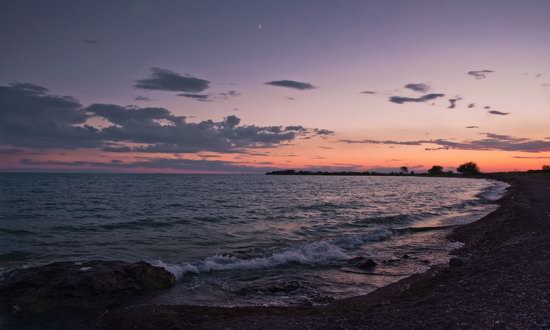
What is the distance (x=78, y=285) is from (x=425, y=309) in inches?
373

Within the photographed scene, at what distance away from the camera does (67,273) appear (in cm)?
1171

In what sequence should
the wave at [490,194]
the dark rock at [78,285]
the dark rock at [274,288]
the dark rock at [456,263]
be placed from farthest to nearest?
the wave at [490,194] < the dark rock at [456,263] < the dark rock at [274,288] < the dark rock at [78,285]

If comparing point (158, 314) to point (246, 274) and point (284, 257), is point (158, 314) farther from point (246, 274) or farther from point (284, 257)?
point (284, 257)

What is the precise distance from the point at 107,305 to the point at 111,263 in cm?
250

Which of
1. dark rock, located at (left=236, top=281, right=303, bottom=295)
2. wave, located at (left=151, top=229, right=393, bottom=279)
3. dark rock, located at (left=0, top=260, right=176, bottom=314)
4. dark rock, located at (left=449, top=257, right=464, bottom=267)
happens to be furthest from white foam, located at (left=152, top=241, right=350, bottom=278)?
dark rock, located at (left=449, top=257, right=464, bottom=267)

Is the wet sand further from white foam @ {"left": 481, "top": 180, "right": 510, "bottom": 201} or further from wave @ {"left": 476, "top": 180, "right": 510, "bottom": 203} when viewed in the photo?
white foam @ {"left": 481, "top": 180, "right": 510, "bottom": 201}

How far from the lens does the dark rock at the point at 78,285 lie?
34.0ft

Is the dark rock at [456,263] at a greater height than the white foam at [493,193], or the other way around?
the white foam at [493,193]

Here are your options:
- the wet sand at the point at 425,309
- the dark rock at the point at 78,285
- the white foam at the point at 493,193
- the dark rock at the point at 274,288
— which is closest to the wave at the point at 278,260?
the dark rock at the point at 78,285

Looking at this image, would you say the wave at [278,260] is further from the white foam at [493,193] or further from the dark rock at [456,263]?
the white foam at [493,193]

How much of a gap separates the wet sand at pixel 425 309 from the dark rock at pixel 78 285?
1573mm

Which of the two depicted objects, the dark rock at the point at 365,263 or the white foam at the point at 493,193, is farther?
the white foam at the point at 493,193

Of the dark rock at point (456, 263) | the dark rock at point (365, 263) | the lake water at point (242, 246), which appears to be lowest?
the lake water at point (242, 246)

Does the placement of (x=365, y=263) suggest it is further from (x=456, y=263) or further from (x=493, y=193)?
(x=493, y=193)
